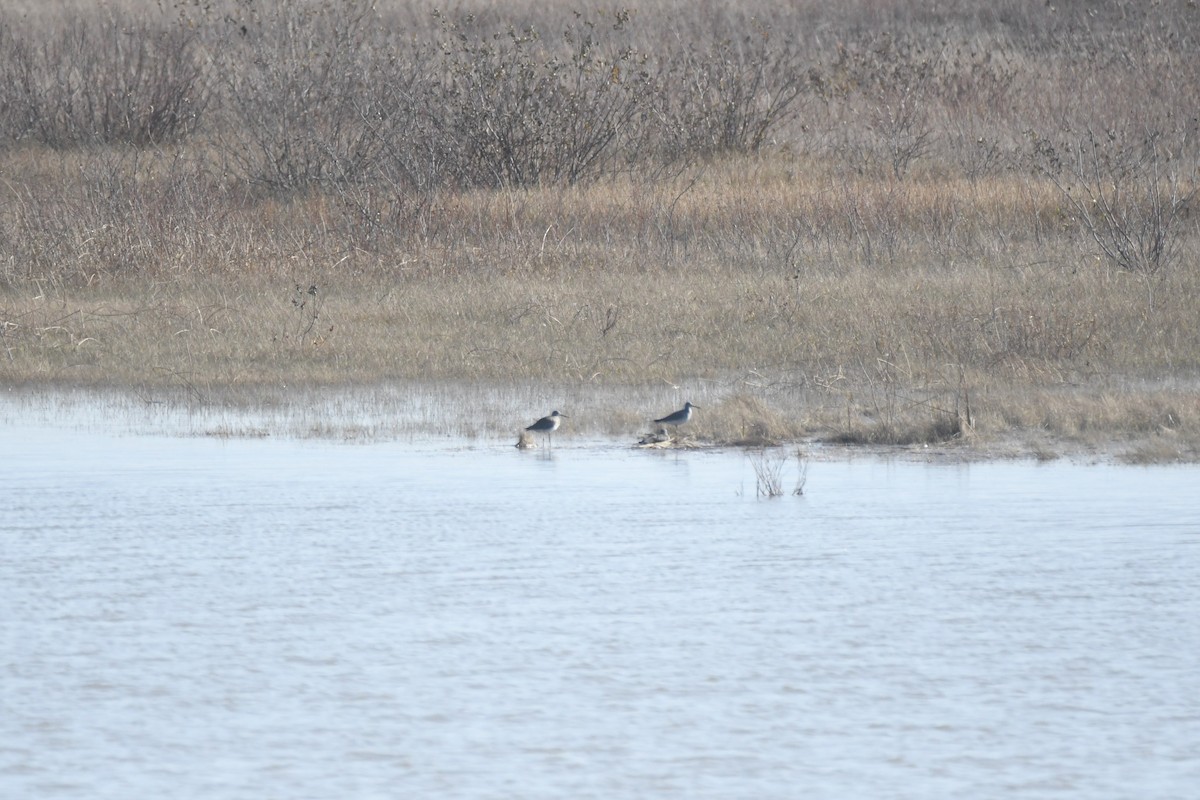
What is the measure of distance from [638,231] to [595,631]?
461 inches

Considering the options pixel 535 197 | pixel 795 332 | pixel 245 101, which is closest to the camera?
pixel 795 332

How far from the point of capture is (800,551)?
26.0 ft

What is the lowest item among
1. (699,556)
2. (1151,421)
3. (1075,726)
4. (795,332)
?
(1075,726)

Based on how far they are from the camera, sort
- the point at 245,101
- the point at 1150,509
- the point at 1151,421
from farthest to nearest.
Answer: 1. the point at 245,101
2. the point at 1151,421
3. the point at 1150,509

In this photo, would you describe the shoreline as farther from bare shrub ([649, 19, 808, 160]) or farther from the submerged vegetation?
bare shrub ([649, 19, 808, 160])

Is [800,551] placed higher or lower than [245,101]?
lower

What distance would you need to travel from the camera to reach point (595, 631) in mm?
6668

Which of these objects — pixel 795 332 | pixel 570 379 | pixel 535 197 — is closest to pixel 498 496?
pixel 570 379

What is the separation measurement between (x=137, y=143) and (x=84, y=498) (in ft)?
55.3

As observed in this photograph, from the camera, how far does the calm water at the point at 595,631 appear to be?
5.36 metres

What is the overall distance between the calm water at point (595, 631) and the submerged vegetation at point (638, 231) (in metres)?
2.27

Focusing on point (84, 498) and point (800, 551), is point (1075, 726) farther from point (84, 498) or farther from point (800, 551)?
point (84, 498)

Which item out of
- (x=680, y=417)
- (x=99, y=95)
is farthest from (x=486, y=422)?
(x=99, y=95)

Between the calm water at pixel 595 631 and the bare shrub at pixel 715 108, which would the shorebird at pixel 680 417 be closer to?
the calm water at pixel 595 631
